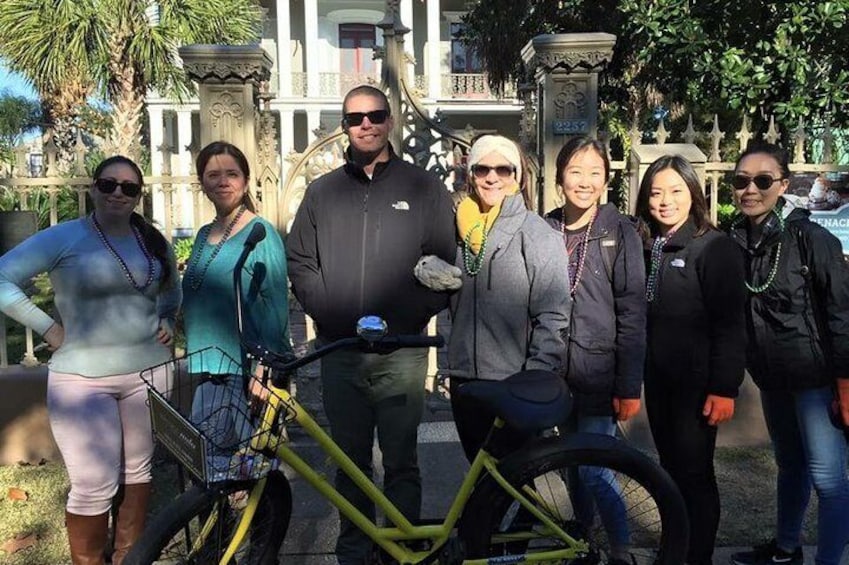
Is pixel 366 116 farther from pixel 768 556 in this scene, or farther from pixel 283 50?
pixel 283 50

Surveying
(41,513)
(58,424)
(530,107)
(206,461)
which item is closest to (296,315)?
(530,107)

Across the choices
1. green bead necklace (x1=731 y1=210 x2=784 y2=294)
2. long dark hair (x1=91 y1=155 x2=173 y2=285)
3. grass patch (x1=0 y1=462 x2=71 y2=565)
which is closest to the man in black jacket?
long dark hair (x1=91 y1=155 x2=173 y2=285)

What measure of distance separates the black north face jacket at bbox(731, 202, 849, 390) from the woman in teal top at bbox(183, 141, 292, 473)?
1.94 metres

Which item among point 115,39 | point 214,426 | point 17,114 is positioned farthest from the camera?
point 17,114

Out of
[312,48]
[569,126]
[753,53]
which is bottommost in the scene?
[569,126]

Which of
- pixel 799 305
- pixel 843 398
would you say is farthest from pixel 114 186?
pixel 843 398

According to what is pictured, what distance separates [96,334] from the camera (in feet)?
9.56

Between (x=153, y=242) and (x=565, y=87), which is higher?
(x=565, y=87)

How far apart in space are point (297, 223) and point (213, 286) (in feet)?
1.37

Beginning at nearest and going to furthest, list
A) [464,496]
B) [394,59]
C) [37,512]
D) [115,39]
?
[464,496] → [37,512] → [394,59] → [115,39]

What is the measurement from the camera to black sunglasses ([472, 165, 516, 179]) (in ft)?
9.09

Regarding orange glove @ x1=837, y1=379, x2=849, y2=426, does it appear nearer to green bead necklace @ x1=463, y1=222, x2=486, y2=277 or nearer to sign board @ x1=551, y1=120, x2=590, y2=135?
green bead necklace @ x1=463, y1=222, x2=486, y2=277

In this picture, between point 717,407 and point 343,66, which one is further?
point 343,66

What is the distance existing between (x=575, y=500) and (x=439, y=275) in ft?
3.39
